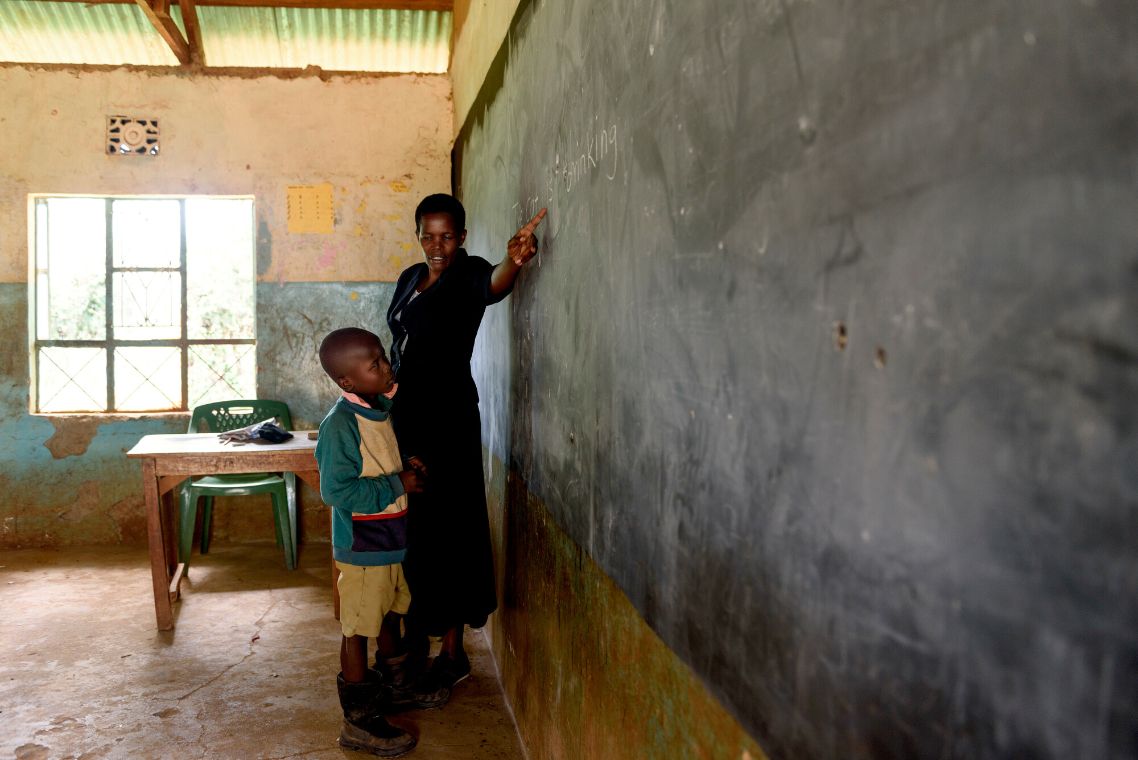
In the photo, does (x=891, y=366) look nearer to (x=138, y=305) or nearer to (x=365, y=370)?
(x=365, y=370)

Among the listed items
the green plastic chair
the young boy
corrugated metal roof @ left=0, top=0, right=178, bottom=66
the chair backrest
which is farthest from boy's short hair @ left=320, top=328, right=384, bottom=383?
corrugated metal roof @ left=0, top=0, right=178, bottom=66

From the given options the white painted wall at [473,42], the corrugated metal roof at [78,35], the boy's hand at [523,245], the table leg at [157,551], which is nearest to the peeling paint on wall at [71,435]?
the table leg at [157,551]

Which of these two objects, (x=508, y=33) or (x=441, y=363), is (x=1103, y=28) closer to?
(x=441, y=363)

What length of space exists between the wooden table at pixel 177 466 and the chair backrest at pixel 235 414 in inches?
39.2

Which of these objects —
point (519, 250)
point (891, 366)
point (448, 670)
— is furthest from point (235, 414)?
point (891, 366)

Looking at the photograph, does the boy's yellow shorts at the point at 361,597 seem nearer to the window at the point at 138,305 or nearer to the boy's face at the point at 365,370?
the boy's face at the point at 365,370

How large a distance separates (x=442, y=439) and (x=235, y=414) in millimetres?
2566

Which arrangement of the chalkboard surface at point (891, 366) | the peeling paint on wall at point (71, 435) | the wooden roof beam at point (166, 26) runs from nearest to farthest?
the chalkboard surface at point (891, 366) < the wooden roof beam at point (166, 26) < the peeling paint on wall at point (71, 435)

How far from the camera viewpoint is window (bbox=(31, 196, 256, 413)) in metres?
5.00

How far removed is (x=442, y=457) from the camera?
2662 millimetres

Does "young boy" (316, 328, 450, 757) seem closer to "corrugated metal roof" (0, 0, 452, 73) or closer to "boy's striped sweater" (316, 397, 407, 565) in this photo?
"boy's striped sweater" (316, 397, 407, 565)

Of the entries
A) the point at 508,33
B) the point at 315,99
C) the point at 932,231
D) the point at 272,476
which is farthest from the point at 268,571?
the point at 932,231

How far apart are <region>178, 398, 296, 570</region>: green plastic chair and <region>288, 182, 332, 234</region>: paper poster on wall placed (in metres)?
1.08

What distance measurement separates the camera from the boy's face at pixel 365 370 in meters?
2.39
